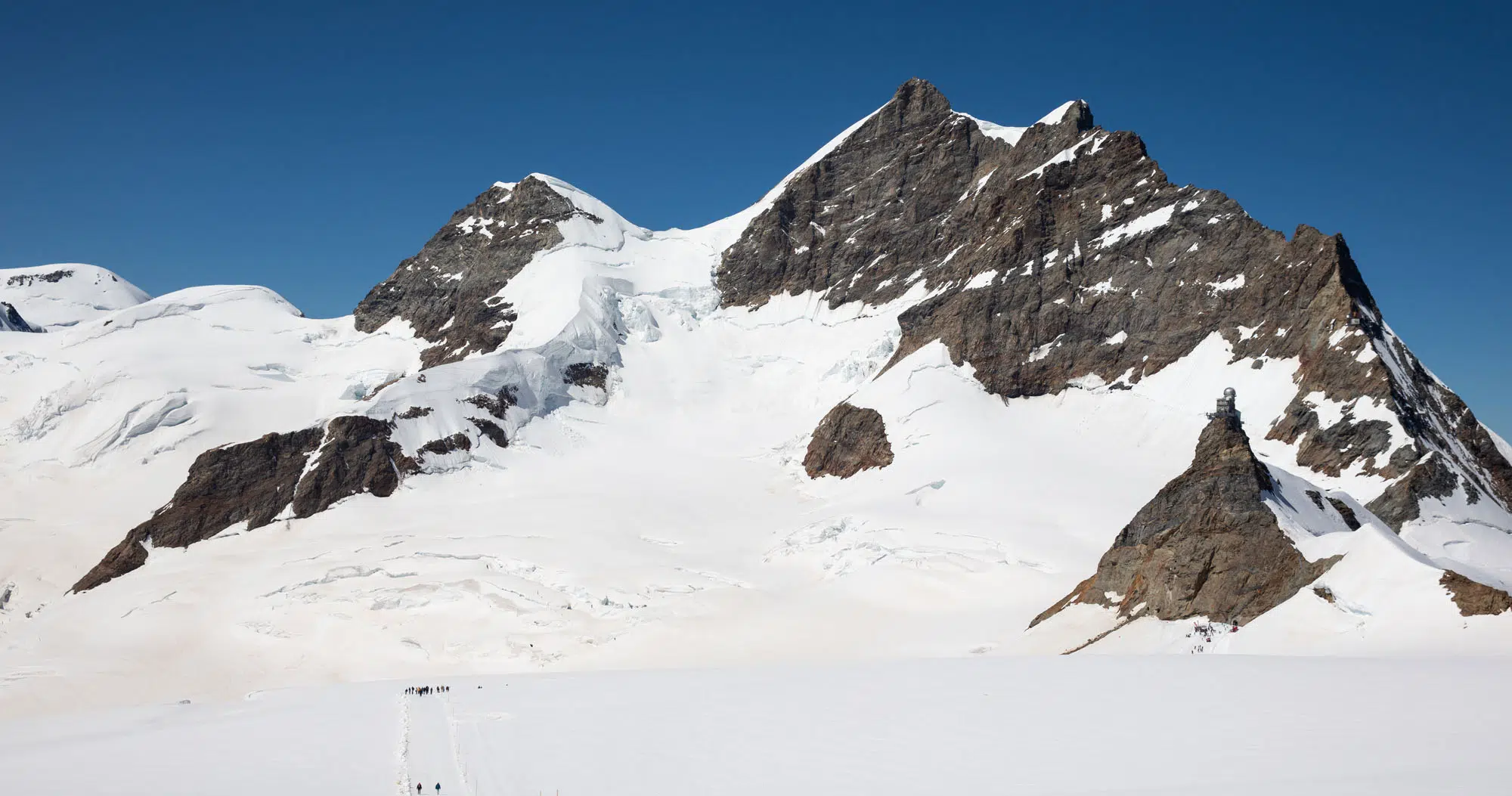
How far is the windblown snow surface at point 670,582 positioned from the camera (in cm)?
2553

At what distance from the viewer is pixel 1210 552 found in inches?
1693

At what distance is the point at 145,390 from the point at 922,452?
67.2 meters

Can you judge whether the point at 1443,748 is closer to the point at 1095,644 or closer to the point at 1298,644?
the point at 1298,644

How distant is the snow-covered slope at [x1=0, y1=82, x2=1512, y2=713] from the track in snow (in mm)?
19466

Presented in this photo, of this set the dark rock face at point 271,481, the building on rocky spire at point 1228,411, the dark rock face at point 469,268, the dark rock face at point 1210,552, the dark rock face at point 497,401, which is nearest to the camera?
the dark rock face at point 1210,552

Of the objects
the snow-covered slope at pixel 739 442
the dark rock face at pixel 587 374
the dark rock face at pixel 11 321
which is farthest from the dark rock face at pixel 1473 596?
the dark rock face at pixel 11 321

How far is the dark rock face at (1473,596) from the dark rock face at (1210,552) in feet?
16.3

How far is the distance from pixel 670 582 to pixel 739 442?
3066cm

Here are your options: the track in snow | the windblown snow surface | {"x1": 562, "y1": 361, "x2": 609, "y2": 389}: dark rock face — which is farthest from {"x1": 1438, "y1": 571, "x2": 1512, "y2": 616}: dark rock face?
{"x1": 562, "y1": 361, "x2": 609, "y2": 389}: dark rock face

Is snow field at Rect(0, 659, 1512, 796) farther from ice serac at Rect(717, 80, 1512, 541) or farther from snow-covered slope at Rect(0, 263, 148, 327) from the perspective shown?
snow-covered slope at Rect(0, 263, 148, 327)

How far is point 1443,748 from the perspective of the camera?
20.7m

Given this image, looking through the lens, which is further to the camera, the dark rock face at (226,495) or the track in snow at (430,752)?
the dark rock face at (226,495)

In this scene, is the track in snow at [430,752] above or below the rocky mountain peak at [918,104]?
below

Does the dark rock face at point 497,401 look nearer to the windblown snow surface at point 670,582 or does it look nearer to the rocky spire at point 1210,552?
the windblown snow surface at point 670,582
